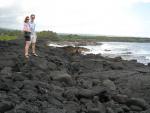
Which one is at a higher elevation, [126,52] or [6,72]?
[6,72]

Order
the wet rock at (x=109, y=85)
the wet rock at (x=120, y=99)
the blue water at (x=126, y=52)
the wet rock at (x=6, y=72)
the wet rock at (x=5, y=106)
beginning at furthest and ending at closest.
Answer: the blue water at (x=126, y=52) < the wet rock at (x=109, y=85) < the wet rock at (x=6, y=72) < the wet rock at (x=120, y=99) < the wet rock at (x=5, y=106)

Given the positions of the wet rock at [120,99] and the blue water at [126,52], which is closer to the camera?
the wet rock at [120,99]

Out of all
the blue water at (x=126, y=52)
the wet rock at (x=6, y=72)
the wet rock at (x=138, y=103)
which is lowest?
the blue water at (x=126, y=52)

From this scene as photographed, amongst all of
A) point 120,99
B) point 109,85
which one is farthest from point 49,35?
point 120,99

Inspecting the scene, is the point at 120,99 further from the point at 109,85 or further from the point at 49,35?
the point at 49,35

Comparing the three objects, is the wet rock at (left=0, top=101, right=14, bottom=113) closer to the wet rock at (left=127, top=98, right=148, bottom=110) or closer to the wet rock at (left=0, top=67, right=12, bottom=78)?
the wet rock at (left=0, top=67, right=12, bottom=78)

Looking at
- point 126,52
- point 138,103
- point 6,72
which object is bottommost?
point 126,52

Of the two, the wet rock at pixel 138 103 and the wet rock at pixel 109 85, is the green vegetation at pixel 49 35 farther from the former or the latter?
the wet rock at pixel 138 103

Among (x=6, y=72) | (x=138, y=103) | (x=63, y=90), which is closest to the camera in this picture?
(x=138, y=103)

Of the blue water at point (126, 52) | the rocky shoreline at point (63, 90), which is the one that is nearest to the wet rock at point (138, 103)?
the rocky shoreline at point (63, 90)

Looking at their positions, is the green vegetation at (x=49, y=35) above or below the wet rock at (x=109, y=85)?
below

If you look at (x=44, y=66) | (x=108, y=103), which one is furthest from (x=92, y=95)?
(x=44, y=66)

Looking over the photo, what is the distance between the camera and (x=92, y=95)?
13.6 meters

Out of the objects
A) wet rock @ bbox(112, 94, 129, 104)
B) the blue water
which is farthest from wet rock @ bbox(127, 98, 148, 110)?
the blue water
